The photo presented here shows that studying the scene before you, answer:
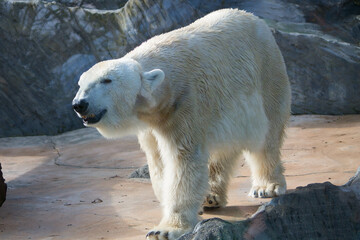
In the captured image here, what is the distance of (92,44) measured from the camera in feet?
32.6

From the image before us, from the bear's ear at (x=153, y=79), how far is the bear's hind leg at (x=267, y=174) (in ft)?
4.87

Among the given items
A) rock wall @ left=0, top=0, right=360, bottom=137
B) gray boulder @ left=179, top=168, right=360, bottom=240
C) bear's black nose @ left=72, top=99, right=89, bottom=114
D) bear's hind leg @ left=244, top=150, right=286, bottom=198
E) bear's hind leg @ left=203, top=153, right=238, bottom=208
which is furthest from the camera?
rock wall @ left=0, top=0, right=360, bottom=137

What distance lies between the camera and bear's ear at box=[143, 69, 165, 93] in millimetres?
3766

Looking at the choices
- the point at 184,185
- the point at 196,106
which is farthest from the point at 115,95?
the point at 184,185

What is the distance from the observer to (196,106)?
159 inches

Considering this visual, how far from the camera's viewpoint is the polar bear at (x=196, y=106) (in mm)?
3756

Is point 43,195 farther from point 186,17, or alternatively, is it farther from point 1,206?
point 186,17

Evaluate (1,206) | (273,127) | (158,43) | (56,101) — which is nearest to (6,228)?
(1,206)

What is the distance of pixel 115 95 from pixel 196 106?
0.62m

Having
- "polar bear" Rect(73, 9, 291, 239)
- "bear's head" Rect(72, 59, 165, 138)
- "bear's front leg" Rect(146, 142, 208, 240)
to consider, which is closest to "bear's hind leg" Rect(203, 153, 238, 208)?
"polar bear" Rect(73, 9, 291, 239)

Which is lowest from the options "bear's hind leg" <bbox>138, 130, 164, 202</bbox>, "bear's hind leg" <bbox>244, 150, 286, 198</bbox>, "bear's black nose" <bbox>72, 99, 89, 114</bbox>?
"bear's hind leg" <bbox>244, 150, 286, 198</bbox>

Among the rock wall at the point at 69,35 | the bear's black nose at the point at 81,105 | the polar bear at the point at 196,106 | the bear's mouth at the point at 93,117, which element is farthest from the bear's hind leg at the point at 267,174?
the rock wall at the point at 69,35

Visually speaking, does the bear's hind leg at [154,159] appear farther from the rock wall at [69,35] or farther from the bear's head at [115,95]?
the rock wall at [69,35]

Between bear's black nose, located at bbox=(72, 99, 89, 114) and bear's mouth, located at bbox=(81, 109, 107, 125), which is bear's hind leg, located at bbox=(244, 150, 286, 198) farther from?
bear's black nose, located at bbox=(72, 99, 89, 114)
